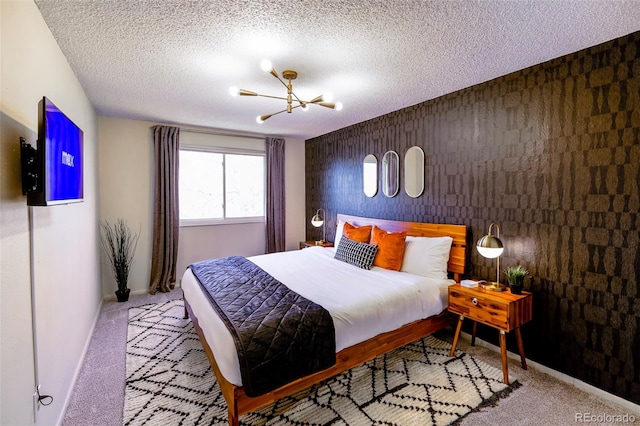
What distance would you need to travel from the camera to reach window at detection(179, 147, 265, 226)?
4727mm

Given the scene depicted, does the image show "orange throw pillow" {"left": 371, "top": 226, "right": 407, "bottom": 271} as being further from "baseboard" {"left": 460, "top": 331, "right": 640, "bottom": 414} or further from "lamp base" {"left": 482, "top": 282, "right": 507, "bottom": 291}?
"baseboard" {"left": 460, "top": 331, "right": 640, "bottom": 414}

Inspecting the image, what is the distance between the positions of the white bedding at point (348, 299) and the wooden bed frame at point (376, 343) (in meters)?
0.09

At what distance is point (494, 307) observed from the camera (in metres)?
2.29

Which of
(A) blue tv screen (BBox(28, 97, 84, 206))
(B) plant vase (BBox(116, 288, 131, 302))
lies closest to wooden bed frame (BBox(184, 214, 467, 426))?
(B) plant vase (BBox(116, 288, 131, 302))

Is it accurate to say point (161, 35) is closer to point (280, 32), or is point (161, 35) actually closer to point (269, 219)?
point (280, 32)

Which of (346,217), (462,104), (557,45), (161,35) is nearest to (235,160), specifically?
(346,217)

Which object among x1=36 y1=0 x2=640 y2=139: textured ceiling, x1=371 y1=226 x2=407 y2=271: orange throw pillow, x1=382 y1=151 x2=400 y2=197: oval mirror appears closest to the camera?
x1=36 y1=0 x2=640 y2=139: textured ceiling

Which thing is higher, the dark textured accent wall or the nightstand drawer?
the dark textured accent wall

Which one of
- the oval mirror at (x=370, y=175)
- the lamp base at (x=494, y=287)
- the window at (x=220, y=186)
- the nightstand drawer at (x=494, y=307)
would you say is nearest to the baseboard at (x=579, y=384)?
the nightstand drawer at (x=494, y=307)

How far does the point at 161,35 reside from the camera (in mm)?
2020

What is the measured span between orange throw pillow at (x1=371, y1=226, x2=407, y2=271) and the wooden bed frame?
0.30 m

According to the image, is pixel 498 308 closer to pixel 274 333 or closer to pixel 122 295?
pixel 274 333

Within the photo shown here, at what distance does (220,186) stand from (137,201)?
1.23 metres

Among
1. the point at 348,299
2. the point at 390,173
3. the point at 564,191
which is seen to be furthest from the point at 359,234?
the point at 564,191
